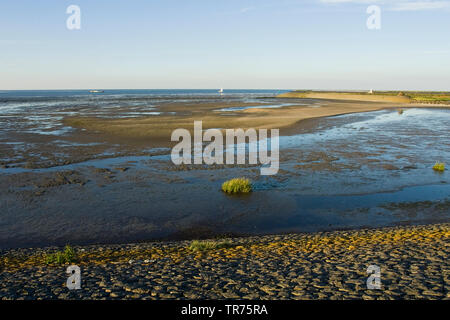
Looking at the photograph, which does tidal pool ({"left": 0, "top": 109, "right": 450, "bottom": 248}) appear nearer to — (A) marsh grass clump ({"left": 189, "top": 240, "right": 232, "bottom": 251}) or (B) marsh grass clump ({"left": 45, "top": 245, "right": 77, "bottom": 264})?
(A) marsh grass clump ({"left": 189, "top": 240, "right": 232, "bottom": 251})

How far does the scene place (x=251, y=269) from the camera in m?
7.75

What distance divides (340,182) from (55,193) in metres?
13.1

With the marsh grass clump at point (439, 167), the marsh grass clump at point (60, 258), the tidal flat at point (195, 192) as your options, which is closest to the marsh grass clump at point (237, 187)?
the tidal flat at point (195, 192)

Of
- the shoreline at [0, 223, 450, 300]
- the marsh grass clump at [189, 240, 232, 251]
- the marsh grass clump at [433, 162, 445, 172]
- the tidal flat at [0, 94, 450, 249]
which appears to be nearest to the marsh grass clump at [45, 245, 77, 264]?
the shoreline at [0, 223, 450, 300]

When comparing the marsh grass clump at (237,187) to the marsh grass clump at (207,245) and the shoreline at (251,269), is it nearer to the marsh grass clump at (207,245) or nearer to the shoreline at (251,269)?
the shoreline at (251,269)

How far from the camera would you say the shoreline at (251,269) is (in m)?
6.59

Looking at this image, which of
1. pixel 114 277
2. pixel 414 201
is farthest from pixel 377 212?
pixel 114 277

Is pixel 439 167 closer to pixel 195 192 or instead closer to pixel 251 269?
pixel 195 192

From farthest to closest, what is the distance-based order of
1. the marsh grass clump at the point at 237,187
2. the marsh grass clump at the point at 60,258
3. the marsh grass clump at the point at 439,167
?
1. the marsh grass clump at the point at 439,167
2. the marsh grass clump at the point at 237,187
3. the marsh grass clump at the point at 60,258

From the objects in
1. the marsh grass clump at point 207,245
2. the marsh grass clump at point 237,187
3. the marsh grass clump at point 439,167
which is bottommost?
the marsh grass clump at point 207,245

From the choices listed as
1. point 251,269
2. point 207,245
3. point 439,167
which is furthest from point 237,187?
point 439,167

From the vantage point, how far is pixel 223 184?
16125 millimetres

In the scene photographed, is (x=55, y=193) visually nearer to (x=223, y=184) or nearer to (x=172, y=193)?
(x=172, y=193)
